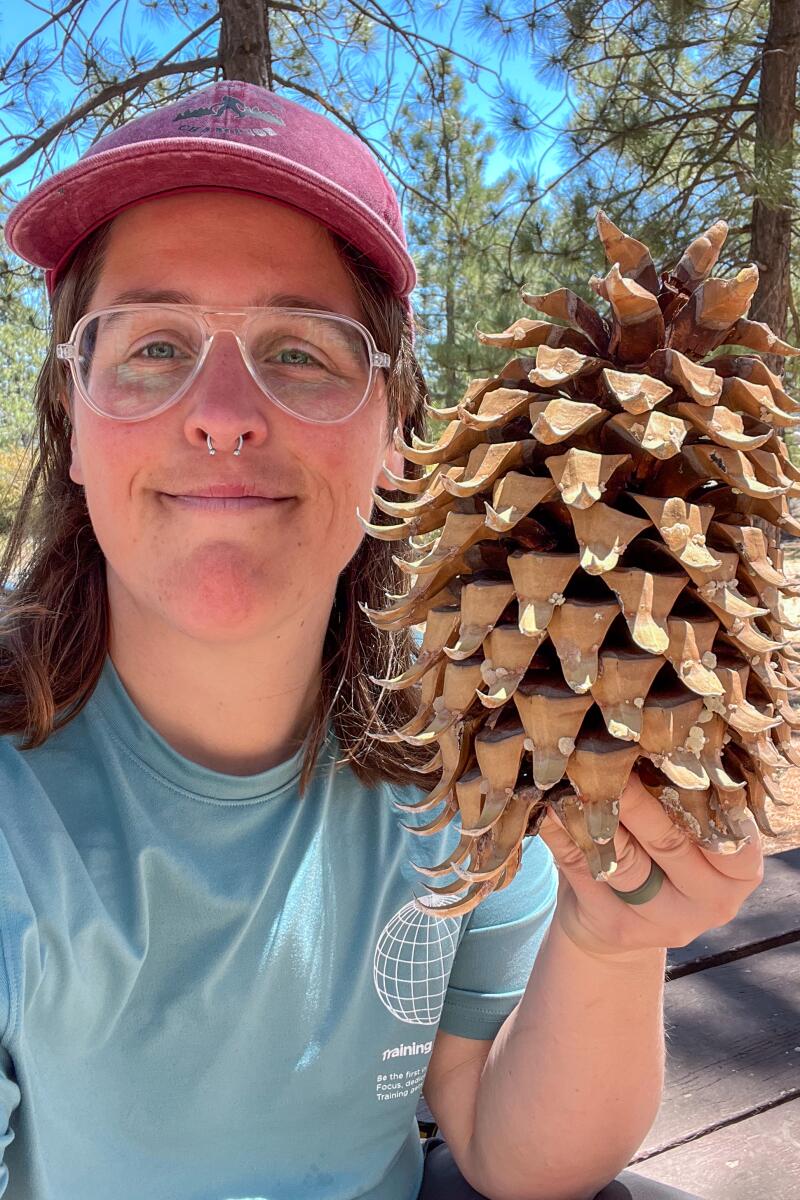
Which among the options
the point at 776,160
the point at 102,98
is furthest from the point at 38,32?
the point at 776,160

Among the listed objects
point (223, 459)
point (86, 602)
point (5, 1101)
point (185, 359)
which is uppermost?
point (185, 359)

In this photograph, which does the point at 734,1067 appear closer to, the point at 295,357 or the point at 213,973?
the point at 213,973

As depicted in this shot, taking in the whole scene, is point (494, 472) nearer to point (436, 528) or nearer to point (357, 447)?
point (436, 528)

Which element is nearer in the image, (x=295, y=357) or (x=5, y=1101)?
(x=5, y=1101)

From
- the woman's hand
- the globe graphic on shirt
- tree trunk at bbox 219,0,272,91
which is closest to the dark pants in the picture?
the globe graphic on shirt

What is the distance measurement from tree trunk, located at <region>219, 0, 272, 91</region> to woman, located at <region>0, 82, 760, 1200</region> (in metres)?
2.53

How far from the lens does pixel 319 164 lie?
1.20 meters

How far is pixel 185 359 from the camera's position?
3.80 feet

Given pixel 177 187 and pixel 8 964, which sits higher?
pixel 177 187

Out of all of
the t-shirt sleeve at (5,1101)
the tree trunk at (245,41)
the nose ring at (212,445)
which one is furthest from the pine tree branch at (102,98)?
the t-shirt sleeve at (5,1101)

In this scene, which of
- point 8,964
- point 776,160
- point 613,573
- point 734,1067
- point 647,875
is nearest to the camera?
point 613,573

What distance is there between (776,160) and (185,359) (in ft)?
12.9

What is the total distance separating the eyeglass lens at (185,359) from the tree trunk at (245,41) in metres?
2.70

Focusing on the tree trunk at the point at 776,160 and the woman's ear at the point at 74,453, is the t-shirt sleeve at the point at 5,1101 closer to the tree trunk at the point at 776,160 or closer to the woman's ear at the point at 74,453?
the woman's ear at the point at 74,453
